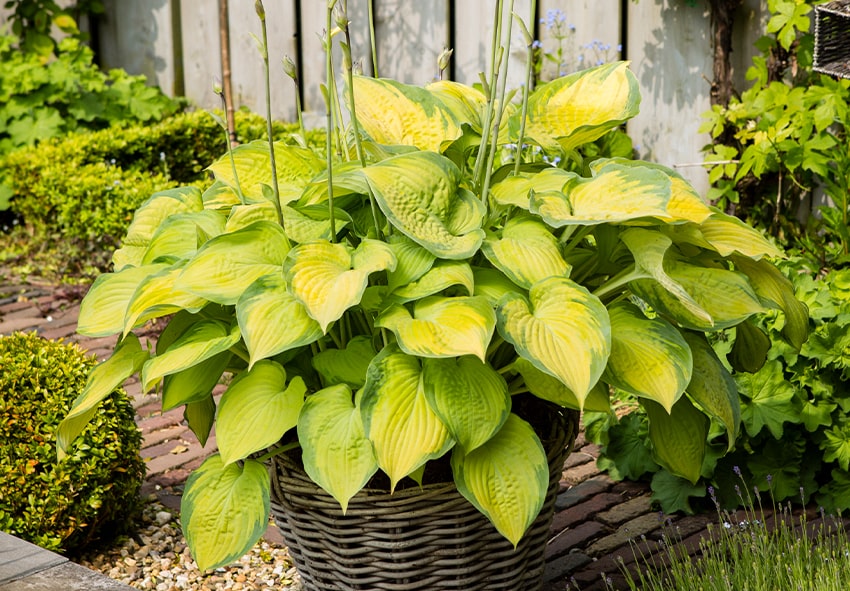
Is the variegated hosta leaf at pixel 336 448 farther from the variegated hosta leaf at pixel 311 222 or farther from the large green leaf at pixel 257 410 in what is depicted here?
the variegated hosta leaf at pixel 311 222

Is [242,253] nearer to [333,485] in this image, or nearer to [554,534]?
[333,485]

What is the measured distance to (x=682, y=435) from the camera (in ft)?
7.82

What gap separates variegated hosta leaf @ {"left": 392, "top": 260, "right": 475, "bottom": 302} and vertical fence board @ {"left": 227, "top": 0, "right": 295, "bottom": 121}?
15.2ft

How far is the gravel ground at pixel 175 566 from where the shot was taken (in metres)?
2.87

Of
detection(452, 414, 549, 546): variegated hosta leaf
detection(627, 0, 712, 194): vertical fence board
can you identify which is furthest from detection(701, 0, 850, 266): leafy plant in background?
detection(452, 414, 549, 546): variegated hosta leaf

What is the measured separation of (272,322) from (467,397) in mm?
394

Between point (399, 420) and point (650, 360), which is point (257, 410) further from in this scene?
point (650, 360)

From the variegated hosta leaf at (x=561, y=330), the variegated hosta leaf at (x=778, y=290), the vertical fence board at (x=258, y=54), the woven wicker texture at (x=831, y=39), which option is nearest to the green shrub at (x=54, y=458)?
the variegated hosta leaf at (x=561, y=330)

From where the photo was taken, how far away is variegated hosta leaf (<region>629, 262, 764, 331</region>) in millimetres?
2188

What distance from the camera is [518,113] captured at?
250 cm

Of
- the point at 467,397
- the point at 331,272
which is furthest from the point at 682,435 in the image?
the point at 331,272

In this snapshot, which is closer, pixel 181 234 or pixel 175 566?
pixel 181 234

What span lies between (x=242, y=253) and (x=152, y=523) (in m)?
1.31

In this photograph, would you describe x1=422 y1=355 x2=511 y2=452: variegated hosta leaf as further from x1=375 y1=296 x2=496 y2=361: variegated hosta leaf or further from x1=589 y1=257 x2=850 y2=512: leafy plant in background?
x1=589 y1=257 x2=850 y2=512: leafy plant in background
